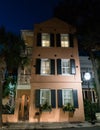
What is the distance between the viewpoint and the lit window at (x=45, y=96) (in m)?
14.0

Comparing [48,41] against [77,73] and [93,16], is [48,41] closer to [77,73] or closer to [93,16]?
[77,73]

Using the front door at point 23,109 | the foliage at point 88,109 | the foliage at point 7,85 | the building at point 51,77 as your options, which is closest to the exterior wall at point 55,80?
the building at point 51,77

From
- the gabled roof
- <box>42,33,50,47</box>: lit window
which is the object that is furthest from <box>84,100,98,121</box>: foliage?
the gabled roof

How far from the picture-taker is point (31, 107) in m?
13.8

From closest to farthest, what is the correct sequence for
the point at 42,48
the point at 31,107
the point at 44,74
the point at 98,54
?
the point at 31,107 < the point at 44,74 < the point at 42,48 < the point at 98,54

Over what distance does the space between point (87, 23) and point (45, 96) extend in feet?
28.5

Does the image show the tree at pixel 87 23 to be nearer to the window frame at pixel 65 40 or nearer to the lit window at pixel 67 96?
the window frame at pixel 65 40

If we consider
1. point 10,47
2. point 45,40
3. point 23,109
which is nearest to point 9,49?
point 10,47

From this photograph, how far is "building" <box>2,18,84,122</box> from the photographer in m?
13.8

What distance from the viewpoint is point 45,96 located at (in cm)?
1425

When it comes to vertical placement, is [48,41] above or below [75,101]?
above

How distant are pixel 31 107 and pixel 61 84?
346 centimetres

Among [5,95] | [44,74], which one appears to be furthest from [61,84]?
[5,95]

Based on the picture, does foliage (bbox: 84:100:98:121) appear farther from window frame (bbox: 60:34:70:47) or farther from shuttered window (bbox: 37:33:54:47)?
shuttered window (bbox: 37:33:54:47)
